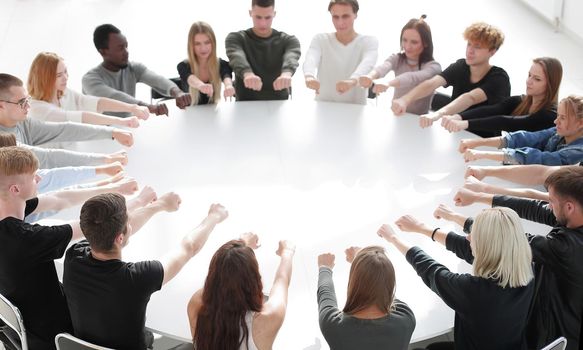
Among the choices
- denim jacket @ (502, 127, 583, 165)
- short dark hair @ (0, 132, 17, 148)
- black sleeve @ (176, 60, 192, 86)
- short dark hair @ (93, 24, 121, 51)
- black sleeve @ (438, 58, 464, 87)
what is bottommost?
short dark hair @ (0, 132, 17, 148)

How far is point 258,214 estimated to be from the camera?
3305 mm

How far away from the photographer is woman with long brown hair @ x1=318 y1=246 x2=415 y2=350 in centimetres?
236

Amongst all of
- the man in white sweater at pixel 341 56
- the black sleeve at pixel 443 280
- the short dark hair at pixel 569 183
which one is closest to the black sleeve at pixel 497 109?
the man in white sweater at pixel 341 56

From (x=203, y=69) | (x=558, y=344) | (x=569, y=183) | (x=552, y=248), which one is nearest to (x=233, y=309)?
(x=558, y=344)

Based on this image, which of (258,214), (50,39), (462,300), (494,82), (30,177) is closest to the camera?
(462,300)

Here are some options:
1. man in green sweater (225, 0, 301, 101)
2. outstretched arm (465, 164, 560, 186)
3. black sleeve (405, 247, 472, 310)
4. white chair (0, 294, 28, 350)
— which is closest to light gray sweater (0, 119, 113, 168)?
white chair (0, 294, 28, 350)

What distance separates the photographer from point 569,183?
8.79 ft

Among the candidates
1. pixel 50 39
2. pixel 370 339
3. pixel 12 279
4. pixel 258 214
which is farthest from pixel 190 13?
pixel 370 339

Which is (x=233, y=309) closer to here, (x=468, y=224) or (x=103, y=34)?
(x=468, y=224)

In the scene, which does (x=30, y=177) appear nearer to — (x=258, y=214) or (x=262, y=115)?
(x=258, y=214)

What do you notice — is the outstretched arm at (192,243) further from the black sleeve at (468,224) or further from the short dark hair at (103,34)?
the short dark hair at (103,34)

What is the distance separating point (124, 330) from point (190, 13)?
634cm

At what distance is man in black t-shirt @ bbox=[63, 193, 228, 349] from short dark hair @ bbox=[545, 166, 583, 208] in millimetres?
1564

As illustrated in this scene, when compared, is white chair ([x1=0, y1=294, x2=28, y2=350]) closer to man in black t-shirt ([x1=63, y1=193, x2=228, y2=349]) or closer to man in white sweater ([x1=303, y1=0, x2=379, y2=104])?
man in black t-shirt ([x1=63, y1=193, x2=228, y2=349])
